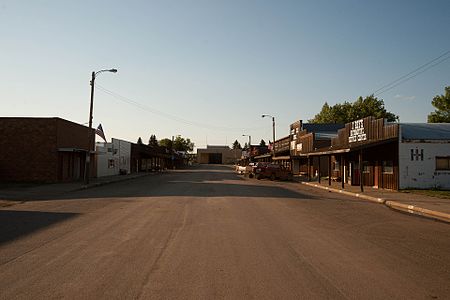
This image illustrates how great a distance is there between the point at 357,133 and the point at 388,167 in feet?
20.4

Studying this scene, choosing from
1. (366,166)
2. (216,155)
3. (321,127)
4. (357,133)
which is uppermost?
(216,155)

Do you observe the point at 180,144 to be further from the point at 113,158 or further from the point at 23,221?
the point at 23,221

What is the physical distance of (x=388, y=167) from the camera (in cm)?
3088

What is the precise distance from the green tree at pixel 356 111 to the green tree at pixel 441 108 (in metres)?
15.0

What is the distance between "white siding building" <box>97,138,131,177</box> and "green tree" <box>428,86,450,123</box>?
46815 millimetres

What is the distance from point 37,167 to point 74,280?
30.9 meters

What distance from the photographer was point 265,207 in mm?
18438

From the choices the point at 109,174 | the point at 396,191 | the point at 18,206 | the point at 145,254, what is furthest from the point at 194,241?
the point at 109,174

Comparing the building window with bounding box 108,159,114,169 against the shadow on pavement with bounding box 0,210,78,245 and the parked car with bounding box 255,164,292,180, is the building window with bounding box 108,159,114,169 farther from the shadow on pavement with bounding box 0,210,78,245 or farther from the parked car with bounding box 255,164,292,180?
the shadow on pavement with bounding box 0,210,78,245

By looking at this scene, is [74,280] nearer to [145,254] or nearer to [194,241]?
[145,254]

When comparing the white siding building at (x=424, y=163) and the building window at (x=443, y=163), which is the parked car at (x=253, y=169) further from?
the building window at (x=443, y=163)

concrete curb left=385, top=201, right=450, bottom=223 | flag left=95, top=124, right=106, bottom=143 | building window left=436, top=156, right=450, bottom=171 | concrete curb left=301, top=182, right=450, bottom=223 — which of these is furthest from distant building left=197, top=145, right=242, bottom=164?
concrete curb left=385, top=201, right=450, bottom=223

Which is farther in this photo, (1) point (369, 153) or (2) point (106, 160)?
(2) point (106, 160)

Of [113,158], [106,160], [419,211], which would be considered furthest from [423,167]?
[113,158]
